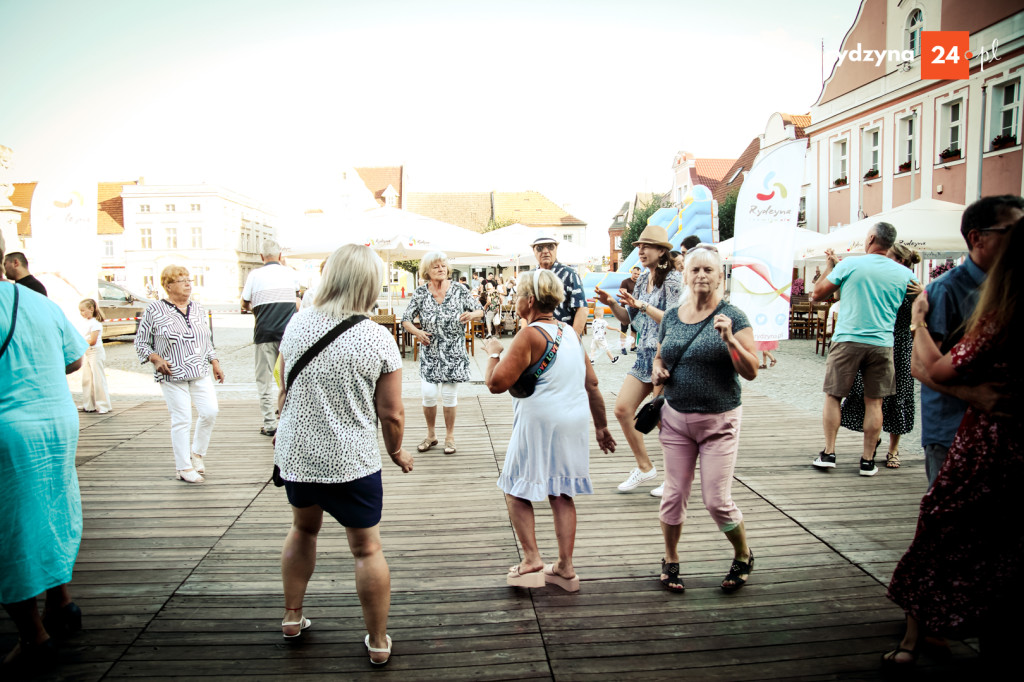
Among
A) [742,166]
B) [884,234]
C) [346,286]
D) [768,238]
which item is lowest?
[346,286]

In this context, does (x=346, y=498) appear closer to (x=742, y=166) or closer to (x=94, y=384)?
(x=94, y=384)

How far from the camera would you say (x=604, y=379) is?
10812 millimetres

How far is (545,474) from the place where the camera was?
10.3 feet

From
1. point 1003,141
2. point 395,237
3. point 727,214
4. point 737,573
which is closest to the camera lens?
point 737,573

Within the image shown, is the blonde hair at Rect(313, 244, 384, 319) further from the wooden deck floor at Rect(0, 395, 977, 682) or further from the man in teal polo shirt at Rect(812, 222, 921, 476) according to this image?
the man in teal polo shirt at Rect(812, 222, 921, 476)

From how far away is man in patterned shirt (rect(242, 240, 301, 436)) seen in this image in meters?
6.66

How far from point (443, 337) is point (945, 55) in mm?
17413

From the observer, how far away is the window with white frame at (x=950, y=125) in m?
16.7

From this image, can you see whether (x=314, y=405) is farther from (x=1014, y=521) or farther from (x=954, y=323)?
(x=954, y=323)

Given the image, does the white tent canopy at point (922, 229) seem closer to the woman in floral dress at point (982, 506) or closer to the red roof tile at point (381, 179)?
the woman in floral dress at point (982, 506)

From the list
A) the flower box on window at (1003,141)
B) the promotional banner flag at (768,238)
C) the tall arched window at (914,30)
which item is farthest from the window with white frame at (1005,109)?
the promotional banner flag at (768,238)

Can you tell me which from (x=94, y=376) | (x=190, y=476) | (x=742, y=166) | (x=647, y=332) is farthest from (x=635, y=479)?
(x=742, y=166)

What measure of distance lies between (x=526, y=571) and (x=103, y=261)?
66.4m

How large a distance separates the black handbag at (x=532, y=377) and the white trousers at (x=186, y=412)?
321 centimetres
